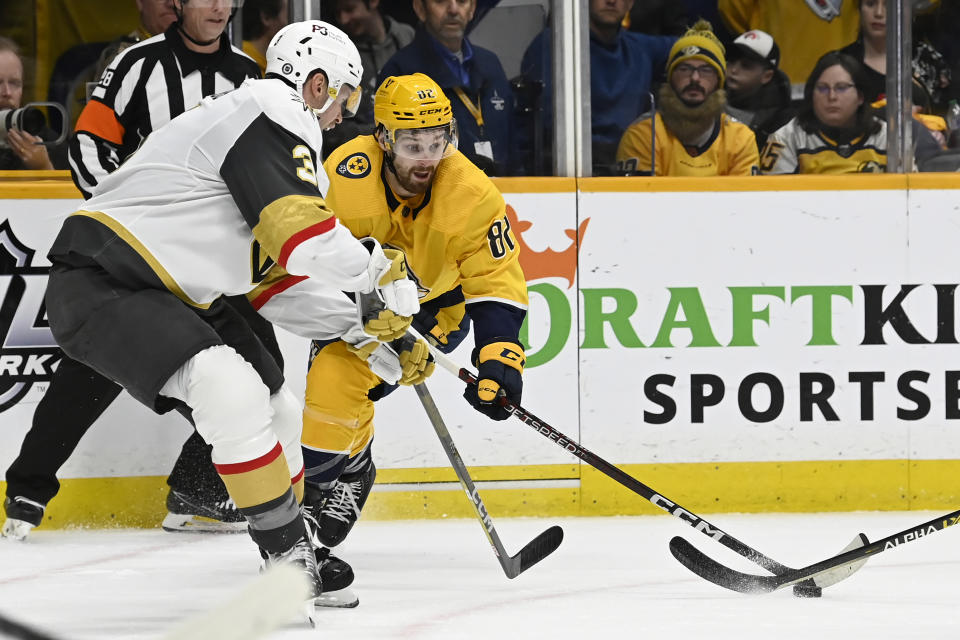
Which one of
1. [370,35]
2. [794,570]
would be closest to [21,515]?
[370,35]

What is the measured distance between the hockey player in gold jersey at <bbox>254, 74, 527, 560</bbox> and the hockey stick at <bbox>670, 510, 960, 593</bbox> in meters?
0.52

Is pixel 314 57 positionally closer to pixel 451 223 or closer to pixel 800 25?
pixel 451 223

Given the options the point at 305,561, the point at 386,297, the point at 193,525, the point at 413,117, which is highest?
the point at 413,117

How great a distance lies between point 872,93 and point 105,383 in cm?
232

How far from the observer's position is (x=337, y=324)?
268cm

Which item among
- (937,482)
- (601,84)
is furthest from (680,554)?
(601,84)

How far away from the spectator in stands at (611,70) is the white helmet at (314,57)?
43.4 inches

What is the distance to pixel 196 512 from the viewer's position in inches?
134

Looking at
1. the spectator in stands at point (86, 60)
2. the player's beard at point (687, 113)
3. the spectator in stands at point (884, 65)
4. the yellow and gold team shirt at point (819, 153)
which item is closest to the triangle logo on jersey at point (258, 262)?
the spectator in stands at point (86, 60)

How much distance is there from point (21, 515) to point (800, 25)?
8.36 ft

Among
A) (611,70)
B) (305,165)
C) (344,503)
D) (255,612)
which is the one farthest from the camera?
(611,70)

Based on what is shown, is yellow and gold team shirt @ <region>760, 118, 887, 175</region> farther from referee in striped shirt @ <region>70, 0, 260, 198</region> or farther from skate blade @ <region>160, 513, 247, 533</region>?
skate blade @ <region>160, 513, 247, 533</region>

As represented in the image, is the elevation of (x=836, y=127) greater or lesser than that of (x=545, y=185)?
greater

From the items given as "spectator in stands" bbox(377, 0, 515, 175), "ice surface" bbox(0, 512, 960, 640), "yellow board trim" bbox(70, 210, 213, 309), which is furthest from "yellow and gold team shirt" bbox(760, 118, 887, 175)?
"yellow board trim" bbox(70, 210, 213, 309)
